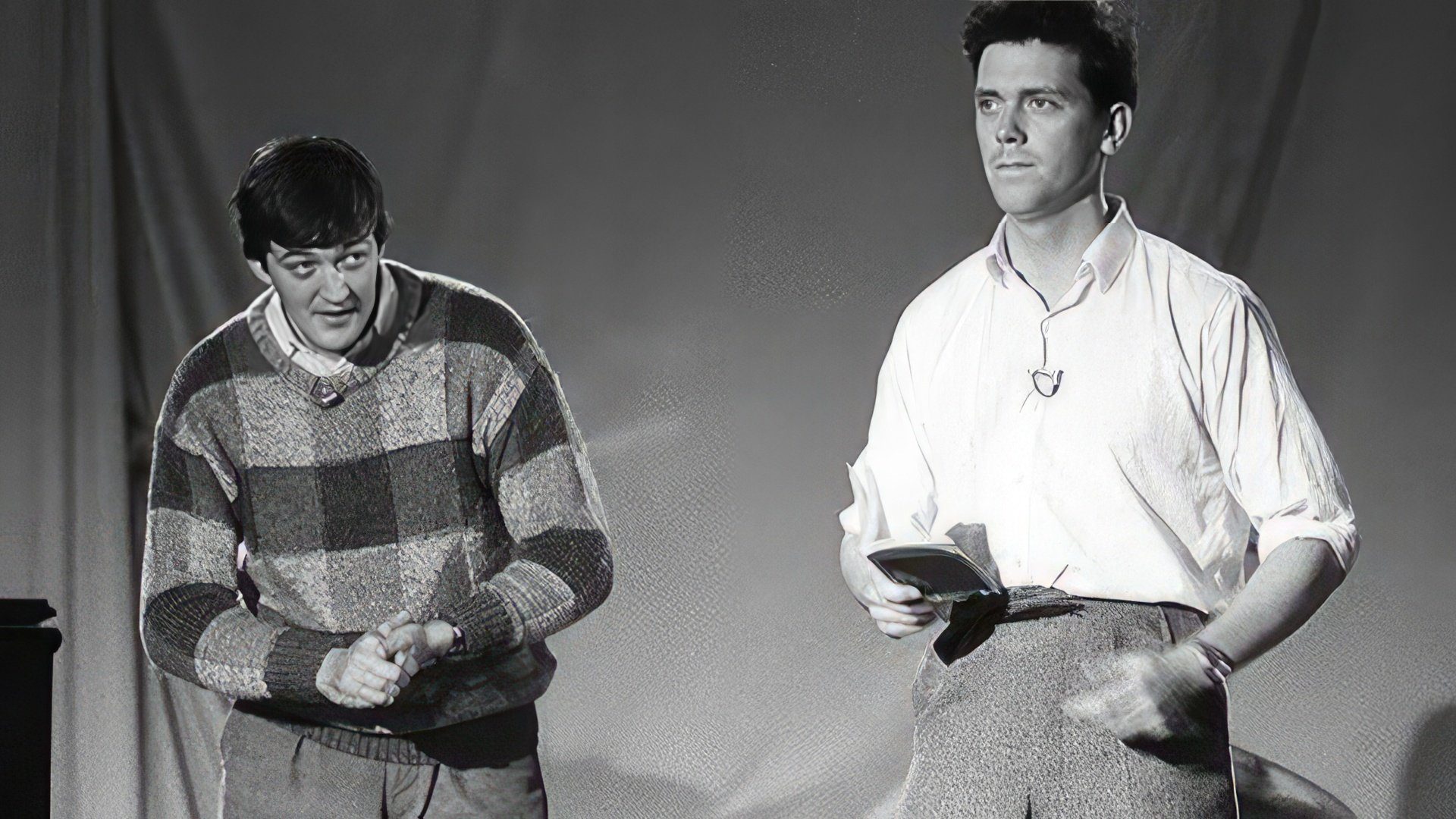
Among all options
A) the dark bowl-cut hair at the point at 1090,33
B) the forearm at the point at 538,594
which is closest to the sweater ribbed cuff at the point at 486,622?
the forearm at the point at 538,594

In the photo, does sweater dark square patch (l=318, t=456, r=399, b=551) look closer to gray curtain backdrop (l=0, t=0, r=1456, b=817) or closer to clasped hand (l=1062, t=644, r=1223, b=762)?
gray curtain backdrop (l=0, t=0, r=1456, b=817)

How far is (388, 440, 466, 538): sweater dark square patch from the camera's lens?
93.7 inches

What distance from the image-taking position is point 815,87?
2975 mm

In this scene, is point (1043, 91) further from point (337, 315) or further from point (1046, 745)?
point (337, 315)

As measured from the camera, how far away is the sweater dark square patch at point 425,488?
238 centimetres

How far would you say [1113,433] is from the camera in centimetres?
205

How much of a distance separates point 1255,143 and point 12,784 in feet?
7.69

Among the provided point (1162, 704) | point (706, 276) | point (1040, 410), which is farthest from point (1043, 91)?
point (706, 276)

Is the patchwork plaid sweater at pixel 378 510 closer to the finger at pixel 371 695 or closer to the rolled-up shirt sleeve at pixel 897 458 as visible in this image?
the finger at pixel 371 695

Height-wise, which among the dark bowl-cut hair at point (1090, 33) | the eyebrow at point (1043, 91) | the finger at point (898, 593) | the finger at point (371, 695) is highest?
the dark bowl-cut hair at point (1090, 33)

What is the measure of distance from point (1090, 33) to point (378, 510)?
1292 millimetres

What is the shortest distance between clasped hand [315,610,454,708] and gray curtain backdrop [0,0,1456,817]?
0.79 meters

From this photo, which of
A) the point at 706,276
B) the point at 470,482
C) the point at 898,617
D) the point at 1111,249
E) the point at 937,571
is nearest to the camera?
the point at 937,571

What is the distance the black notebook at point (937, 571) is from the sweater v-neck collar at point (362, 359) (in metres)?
0.93
